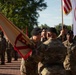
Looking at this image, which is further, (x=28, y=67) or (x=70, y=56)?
(x=70, y=56)

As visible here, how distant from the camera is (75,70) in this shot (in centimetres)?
965

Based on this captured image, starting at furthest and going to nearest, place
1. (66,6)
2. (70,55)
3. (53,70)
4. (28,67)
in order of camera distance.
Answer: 1. (66,6)
2. (70,55)
3. (28,67)
4. (53,70)

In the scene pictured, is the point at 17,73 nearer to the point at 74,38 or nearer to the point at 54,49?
the point at 74,38

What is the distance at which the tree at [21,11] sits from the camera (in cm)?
4750

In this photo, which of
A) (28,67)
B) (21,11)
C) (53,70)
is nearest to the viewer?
(53,70)

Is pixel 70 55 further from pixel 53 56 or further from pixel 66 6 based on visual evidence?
pixel 66 6

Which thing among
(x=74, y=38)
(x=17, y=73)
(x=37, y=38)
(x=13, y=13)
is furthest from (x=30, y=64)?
(x=13, y=13)

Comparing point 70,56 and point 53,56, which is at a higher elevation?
point 53,56

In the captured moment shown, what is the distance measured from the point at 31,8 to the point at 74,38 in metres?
40.7

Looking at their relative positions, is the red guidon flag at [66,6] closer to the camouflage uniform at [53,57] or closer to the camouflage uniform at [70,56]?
the camouflage uniform at [70,56]

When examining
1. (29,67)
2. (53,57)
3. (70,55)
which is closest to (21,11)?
(70,55)

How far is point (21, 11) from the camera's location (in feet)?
162

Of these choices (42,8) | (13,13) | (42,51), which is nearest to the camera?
(42,51)

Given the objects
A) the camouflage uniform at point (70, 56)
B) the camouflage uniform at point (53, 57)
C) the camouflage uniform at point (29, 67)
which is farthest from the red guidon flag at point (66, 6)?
the camouflage uniform at point (53, 57)
